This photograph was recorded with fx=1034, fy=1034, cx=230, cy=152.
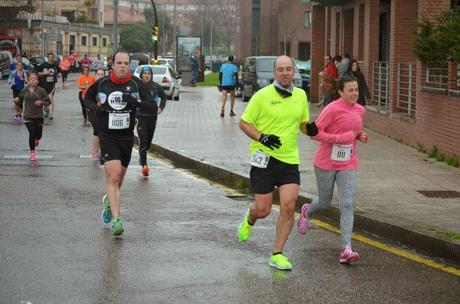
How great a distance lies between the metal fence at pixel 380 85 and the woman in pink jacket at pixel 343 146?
14.5 m

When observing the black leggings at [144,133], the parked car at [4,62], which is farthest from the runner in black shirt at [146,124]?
the parked car at [4,62]

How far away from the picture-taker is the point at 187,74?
59.8 meters

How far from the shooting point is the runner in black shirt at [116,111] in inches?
412

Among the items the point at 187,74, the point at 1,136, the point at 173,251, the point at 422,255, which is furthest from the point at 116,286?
the point at 187,74

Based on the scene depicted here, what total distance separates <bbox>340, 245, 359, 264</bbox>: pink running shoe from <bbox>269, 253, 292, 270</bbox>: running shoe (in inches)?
20.5

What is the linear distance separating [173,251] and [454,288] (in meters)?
2.65

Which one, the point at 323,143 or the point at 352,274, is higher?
the point at 323,143

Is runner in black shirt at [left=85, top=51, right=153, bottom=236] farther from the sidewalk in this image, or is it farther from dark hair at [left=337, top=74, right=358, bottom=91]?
the sidewalk

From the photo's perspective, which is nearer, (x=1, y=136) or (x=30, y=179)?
(x=30, y=179)

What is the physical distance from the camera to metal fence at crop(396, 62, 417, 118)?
21.2 metres

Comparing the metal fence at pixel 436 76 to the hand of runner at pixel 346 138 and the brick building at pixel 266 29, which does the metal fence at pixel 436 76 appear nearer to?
the hand of runner at pixel 346 138

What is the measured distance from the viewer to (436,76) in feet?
61.5

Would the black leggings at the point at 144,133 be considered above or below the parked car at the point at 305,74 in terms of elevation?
below

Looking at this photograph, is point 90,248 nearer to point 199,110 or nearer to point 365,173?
point 365,173
